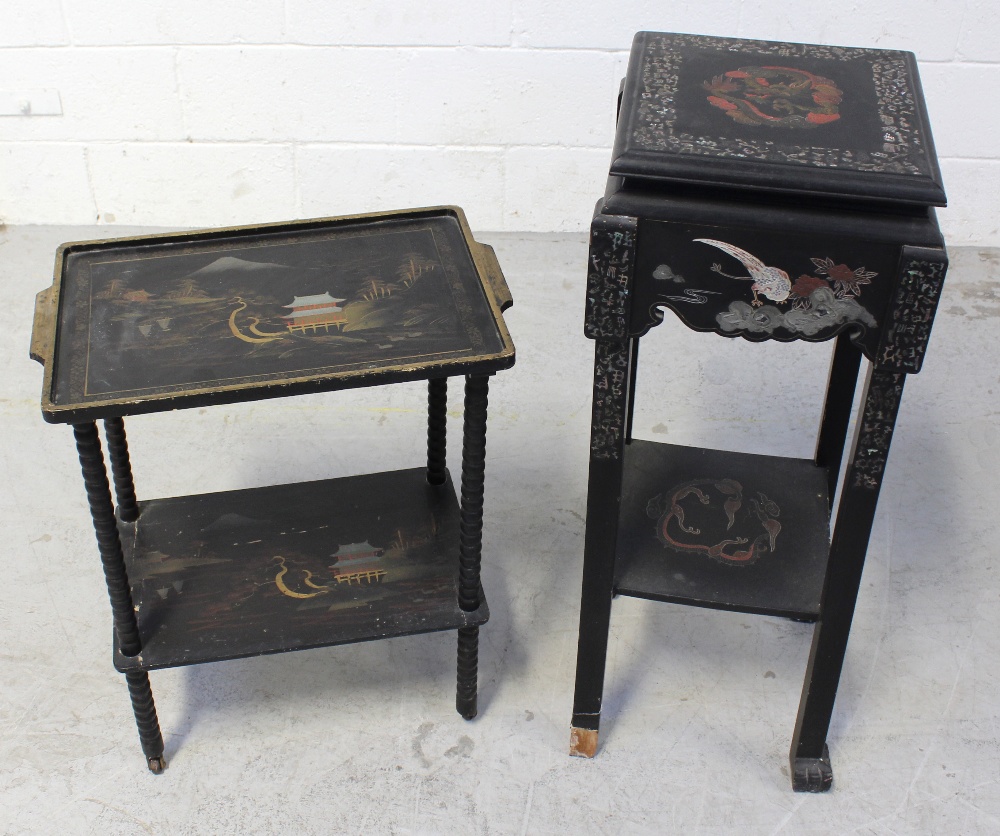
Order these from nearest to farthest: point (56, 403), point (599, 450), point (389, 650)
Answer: point (56, 403)
point (599, 450)
point (389, 650)

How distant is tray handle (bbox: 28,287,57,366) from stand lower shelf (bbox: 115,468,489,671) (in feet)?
1.76

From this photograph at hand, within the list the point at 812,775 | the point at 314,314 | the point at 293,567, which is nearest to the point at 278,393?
the point at 314,314

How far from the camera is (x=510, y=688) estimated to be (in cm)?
237

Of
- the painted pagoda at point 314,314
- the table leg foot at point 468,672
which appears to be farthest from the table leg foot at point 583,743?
the painted pagoda at point 314,314

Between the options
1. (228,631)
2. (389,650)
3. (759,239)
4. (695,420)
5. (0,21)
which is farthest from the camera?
(0,21)

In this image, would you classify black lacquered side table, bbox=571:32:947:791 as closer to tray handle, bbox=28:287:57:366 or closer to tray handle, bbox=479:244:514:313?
tray handle, bbox=479:244:514:313

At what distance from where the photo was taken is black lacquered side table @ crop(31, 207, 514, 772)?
182 centimetres

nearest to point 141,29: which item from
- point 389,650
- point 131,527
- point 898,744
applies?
point 131,527

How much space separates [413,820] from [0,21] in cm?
269

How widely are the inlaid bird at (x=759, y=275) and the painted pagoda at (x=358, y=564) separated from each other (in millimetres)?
926

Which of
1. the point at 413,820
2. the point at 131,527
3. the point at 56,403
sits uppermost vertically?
the point at 56,403

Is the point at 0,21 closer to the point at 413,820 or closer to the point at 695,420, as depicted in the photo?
the point at 695,420

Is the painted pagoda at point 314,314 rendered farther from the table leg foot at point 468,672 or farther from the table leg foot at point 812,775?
the table leg foot at point 812,775

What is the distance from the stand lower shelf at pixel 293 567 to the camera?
2.09 m
